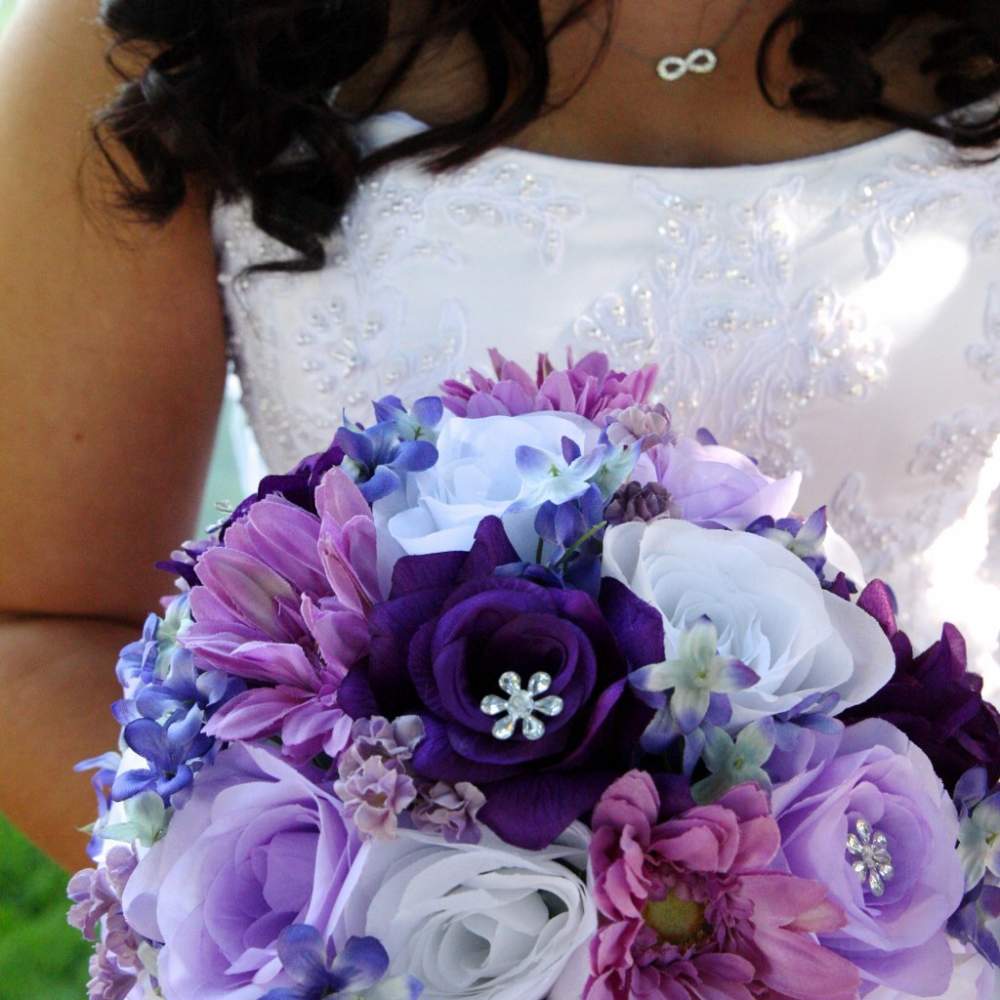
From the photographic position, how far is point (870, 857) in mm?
491

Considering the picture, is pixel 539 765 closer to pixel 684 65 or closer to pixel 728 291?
pixel 728 291

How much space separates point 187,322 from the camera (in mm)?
1115

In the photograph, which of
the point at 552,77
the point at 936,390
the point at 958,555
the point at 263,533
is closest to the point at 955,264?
the point at 936,390

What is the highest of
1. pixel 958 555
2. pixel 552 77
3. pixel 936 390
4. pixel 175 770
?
pixel 552 77

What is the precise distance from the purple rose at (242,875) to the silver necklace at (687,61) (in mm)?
803

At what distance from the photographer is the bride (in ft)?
3.38

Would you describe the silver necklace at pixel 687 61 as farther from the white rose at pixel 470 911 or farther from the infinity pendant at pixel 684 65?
the white rose at pixel 470 911

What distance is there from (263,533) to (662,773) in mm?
207

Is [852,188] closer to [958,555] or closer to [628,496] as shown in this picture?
[958,555]

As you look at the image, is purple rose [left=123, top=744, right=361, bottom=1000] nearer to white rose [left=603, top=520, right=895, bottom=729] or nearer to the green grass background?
white rose [left=603, top=520, right=895, bottom=729]

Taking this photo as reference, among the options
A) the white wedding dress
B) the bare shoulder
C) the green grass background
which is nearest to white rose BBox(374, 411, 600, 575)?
the white wedding dress

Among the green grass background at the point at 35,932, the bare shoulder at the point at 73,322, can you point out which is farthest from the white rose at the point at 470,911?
the green grass background at the point at 35,932

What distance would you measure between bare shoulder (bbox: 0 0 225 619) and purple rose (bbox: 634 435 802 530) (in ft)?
A: 2.15

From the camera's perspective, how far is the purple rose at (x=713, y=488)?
0.59m
